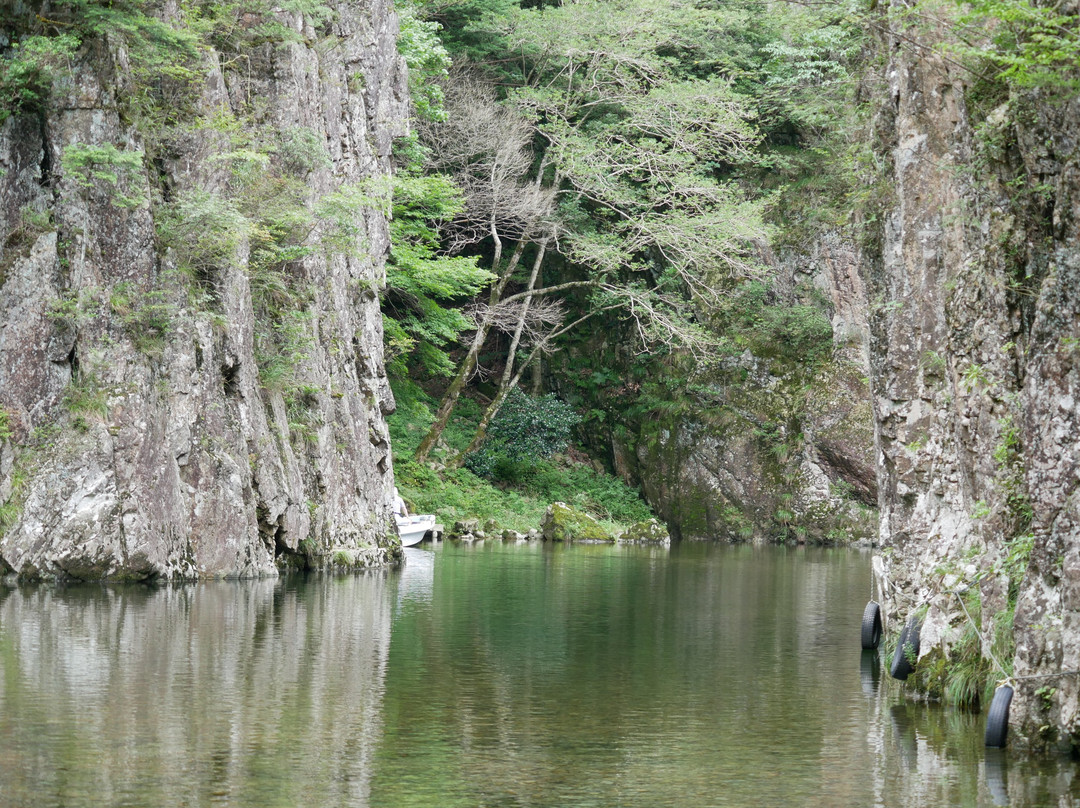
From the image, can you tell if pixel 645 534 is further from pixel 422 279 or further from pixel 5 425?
pixel 5 425

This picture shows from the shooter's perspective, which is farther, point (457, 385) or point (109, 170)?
point (457, 385)

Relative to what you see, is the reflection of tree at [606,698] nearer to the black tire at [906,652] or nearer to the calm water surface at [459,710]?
the calm water surface at [459,710]

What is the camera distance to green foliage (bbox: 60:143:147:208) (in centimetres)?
1806

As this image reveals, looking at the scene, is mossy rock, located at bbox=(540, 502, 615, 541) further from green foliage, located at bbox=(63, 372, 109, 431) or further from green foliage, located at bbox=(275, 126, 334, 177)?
green foliage, located at bbox=(63, 372, 109, 431)

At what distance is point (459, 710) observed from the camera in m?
9.97

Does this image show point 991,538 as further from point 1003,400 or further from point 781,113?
point 781,113

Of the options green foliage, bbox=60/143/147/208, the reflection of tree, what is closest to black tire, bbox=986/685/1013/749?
the reflection of tree

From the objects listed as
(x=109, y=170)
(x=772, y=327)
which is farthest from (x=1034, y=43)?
(x=772, y=327)

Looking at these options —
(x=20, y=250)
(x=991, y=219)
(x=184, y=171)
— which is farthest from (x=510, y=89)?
(x=991, y=219)

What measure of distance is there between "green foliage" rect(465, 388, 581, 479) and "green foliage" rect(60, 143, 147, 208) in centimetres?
2018

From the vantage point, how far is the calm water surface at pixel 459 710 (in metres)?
7.40

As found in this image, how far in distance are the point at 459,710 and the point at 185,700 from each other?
2139 millimetres

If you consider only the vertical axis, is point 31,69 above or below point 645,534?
above

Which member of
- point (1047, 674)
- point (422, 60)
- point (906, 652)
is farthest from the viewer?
point (422, 60)
